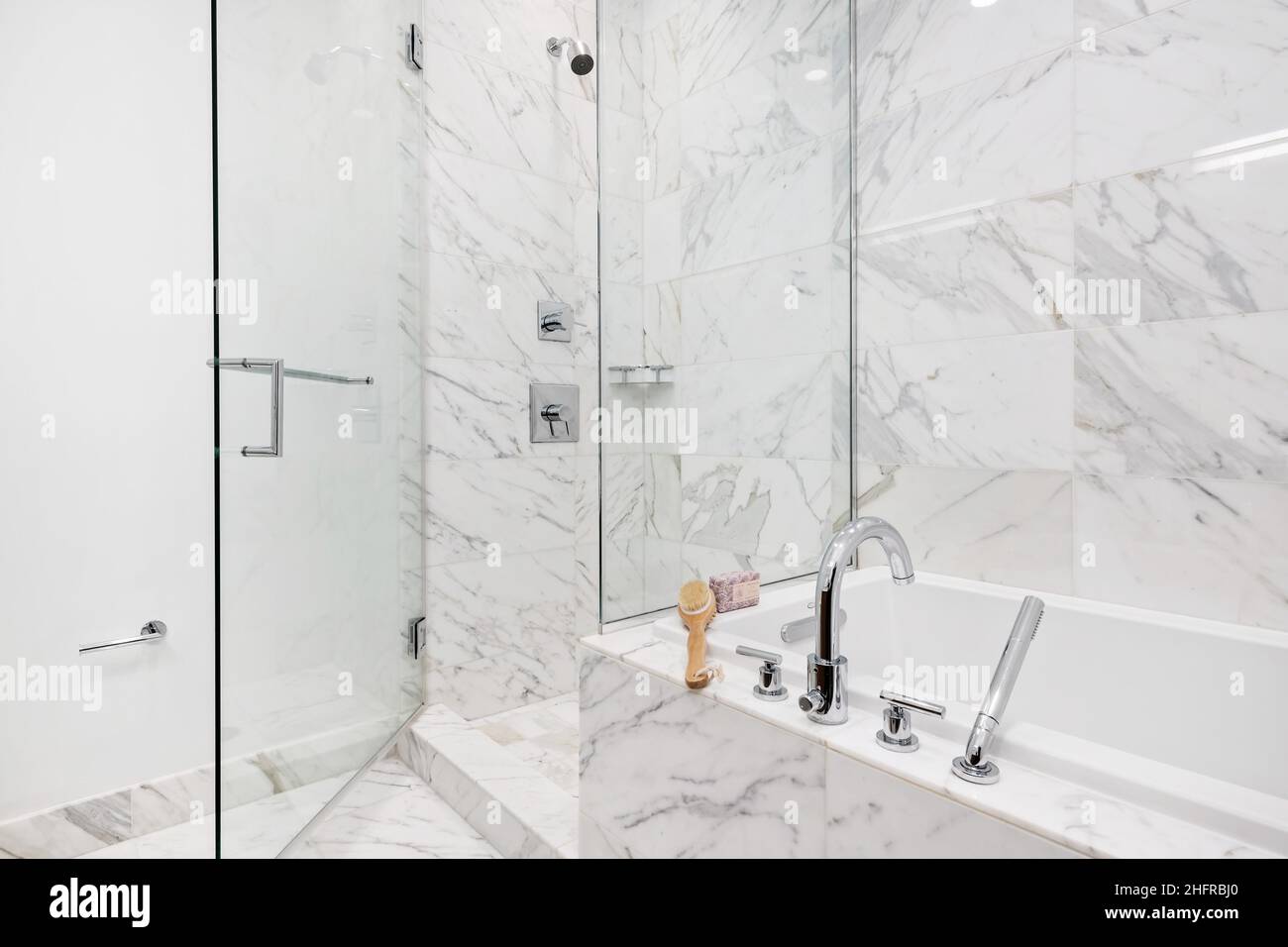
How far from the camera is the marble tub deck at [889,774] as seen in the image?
719 millimetres

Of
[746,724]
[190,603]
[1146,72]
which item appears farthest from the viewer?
[190,603]

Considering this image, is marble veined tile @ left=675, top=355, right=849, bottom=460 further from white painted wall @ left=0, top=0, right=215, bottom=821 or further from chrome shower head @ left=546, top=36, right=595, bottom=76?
white painted wall @ left=0, top=0, right=215, bottom=821

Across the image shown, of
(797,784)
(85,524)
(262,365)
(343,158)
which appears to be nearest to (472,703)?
(85,524)

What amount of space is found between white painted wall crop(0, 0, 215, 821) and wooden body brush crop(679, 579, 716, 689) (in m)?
1.26

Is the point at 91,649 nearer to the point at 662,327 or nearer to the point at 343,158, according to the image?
the point at 343,158

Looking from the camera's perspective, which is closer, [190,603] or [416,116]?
[190,603]

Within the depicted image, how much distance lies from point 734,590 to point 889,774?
0.62 metres

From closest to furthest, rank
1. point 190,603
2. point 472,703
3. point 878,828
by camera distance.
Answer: point 878,828 < point 190,603 < point 472,703

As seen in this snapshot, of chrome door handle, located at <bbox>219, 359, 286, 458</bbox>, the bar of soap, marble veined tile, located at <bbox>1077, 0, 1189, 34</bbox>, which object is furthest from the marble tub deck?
marble veined tile, located at <bbox>1077, 0, 1189, 34</bbox>

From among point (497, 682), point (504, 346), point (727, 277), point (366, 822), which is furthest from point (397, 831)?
point (727, 277)

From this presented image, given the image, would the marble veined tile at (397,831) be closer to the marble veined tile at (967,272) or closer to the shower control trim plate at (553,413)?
the shower control trim plate at (553,413)

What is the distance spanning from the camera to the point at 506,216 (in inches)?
86.7

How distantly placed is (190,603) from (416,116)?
148cm
